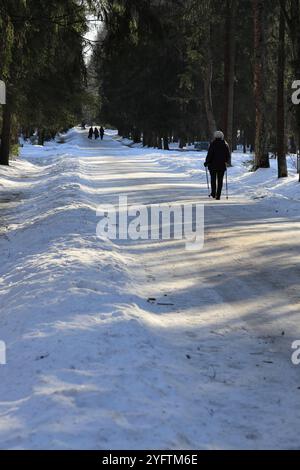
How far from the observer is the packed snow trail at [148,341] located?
3.81 metres

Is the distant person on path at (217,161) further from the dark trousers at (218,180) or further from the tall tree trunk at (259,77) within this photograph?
the tall tree trunk at (259,77)

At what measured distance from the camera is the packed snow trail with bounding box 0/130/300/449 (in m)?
3.81

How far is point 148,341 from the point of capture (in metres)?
5.30

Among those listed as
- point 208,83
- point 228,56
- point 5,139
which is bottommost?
point 5,139

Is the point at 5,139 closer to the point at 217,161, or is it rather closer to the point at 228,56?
the point at 228,56

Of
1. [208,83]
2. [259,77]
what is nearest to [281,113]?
[259,77]

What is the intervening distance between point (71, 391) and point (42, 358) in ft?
2.56

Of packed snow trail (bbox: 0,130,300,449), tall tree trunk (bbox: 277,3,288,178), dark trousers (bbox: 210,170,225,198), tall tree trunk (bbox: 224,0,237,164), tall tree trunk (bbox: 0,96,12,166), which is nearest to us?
packed snow trail (bbox: 0,130,300,449)

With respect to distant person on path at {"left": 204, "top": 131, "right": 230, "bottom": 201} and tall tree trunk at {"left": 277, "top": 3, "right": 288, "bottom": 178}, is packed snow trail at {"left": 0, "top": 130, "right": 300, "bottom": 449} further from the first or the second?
tall tree trunk at {"left": 277, "top": 3, "right": 288, "bottom": 178}

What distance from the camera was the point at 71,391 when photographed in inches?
167

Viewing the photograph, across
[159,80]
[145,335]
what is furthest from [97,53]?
[159,80]

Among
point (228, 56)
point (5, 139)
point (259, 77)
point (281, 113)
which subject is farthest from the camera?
point (228, 56)

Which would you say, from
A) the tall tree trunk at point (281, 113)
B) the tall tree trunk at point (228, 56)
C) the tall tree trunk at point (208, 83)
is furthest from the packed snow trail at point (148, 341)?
the tall tree trunk at point (208, 83)

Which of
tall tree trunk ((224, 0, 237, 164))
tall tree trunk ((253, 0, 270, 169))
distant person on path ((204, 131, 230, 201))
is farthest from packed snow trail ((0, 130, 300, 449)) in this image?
tall tree trunk ((224, 0, 237, 164))
